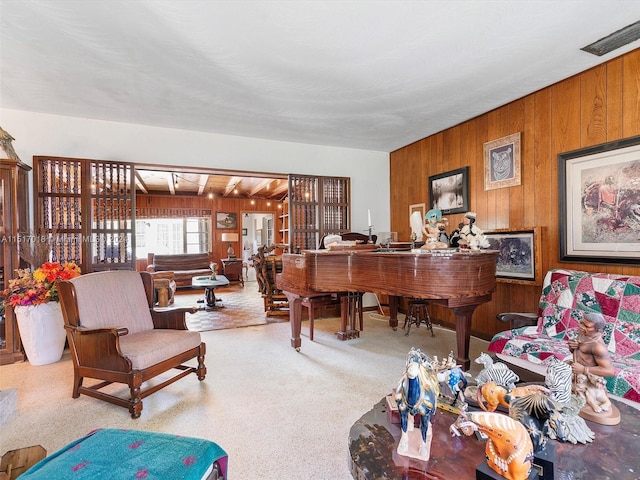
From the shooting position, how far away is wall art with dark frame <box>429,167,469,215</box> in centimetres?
411

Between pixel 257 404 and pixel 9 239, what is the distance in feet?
10.3

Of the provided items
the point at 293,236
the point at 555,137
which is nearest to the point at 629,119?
the point at 555,137

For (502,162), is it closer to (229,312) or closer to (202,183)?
(229,312)

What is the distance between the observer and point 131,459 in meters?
1.12

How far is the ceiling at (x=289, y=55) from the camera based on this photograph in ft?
6.80

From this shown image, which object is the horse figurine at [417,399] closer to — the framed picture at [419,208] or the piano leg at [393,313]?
the piano leg at [393,313]

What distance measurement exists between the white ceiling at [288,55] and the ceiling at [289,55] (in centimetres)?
1

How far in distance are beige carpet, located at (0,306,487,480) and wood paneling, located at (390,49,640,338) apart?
112 centimetres

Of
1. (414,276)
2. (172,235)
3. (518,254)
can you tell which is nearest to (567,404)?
(414,276)

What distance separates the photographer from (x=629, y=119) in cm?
259

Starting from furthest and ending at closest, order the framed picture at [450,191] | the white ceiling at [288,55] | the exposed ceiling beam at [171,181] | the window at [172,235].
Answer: the window at [172,235], the exposed ceiling beam at [171,181], the framed picture at [450,191], the white ceiling at [288,55]

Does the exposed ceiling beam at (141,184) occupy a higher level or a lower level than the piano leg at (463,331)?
higher

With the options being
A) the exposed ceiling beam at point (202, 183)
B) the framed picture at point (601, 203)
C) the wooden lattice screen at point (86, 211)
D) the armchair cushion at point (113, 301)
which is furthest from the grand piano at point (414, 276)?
the exposed ceiling beam at point (202, 183)

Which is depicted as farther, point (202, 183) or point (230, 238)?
point (230, 238)
